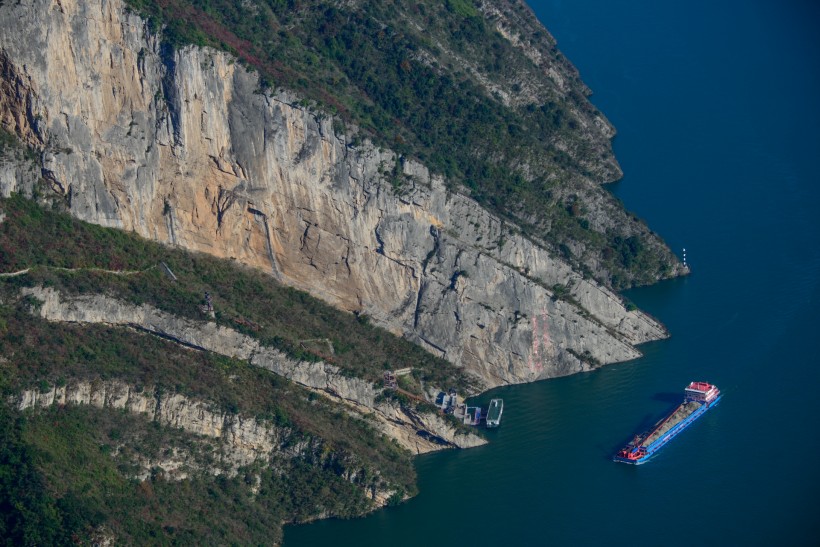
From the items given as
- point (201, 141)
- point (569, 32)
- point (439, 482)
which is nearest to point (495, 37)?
point (569, 32)

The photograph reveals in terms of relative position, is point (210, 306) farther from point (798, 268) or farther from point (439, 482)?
point (798, 268)

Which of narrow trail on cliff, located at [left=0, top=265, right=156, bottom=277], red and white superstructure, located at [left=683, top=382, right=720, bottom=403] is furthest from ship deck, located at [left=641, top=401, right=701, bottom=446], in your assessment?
narrow trail on cliff, located at [left=0, top=265, right=156, bottom=277]

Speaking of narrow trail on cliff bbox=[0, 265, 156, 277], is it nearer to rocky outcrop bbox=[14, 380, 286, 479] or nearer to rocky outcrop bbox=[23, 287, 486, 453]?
rocky outcrop bbox=[23, 287, 486, 453]

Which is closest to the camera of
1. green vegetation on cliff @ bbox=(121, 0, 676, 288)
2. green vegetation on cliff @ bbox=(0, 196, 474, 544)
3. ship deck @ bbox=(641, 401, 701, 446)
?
green vegetation on cliff @ bbox=(0, 196, 474, 544)

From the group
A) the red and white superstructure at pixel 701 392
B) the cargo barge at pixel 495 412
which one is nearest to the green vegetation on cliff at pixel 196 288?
the cargo barge at pixel 495 412

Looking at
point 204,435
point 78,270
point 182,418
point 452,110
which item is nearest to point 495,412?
point 204,435
